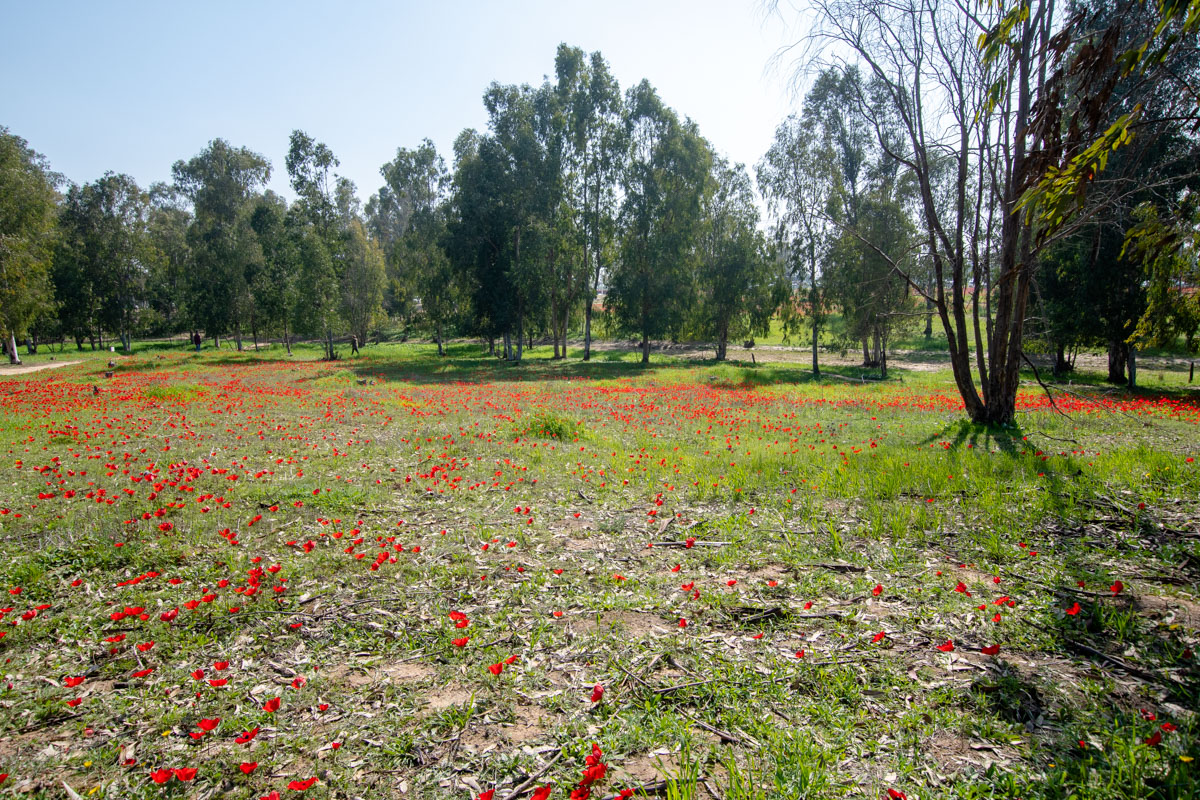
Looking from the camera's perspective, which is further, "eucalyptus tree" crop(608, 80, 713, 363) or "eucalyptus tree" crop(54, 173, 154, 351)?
"eucalyptus tree" crop(54, 173, 154, 351)

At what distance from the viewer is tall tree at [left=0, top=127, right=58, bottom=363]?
31391 mm

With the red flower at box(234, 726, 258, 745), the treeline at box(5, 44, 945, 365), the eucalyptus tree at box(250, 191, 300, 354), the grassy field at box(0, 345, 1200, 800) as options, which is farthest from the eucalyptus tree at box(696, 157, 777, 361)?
the red flower at box(234, 726, 258, 745)

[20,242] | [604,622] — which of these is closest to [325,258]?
[20,242]

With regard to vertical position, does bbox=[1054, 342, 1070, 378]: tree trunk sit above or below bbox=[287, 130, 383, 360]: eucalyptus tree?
below

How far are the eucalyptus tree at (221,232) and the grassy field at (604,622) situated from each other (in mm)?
43594

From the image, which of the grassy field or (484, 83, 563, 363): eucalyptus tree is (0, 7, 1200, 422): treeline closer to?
(484, 83, 563, 363): eucalyptus tree

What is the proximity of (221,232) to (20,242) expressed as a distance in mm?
17723

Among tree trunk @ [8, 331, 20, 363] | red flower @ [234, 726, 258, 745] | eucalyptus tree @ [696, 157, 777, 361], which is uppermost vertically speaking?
eucalyptus tree @ [696, 157, 777, 361]

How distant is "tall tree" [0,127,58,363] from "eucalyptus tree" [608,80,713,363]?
35.2m

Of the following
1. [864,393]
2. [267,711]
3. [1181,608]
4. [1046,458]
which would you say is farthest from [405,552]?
[864,393]

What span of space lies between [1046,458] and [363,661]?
1015 cm

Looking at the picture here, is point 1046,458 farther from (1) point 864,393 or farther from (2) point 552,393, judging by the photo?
(2) point 552,393

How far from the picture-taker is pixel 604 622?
16.0 ft

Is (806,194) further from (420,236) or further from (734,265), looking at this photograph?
(420,236)
